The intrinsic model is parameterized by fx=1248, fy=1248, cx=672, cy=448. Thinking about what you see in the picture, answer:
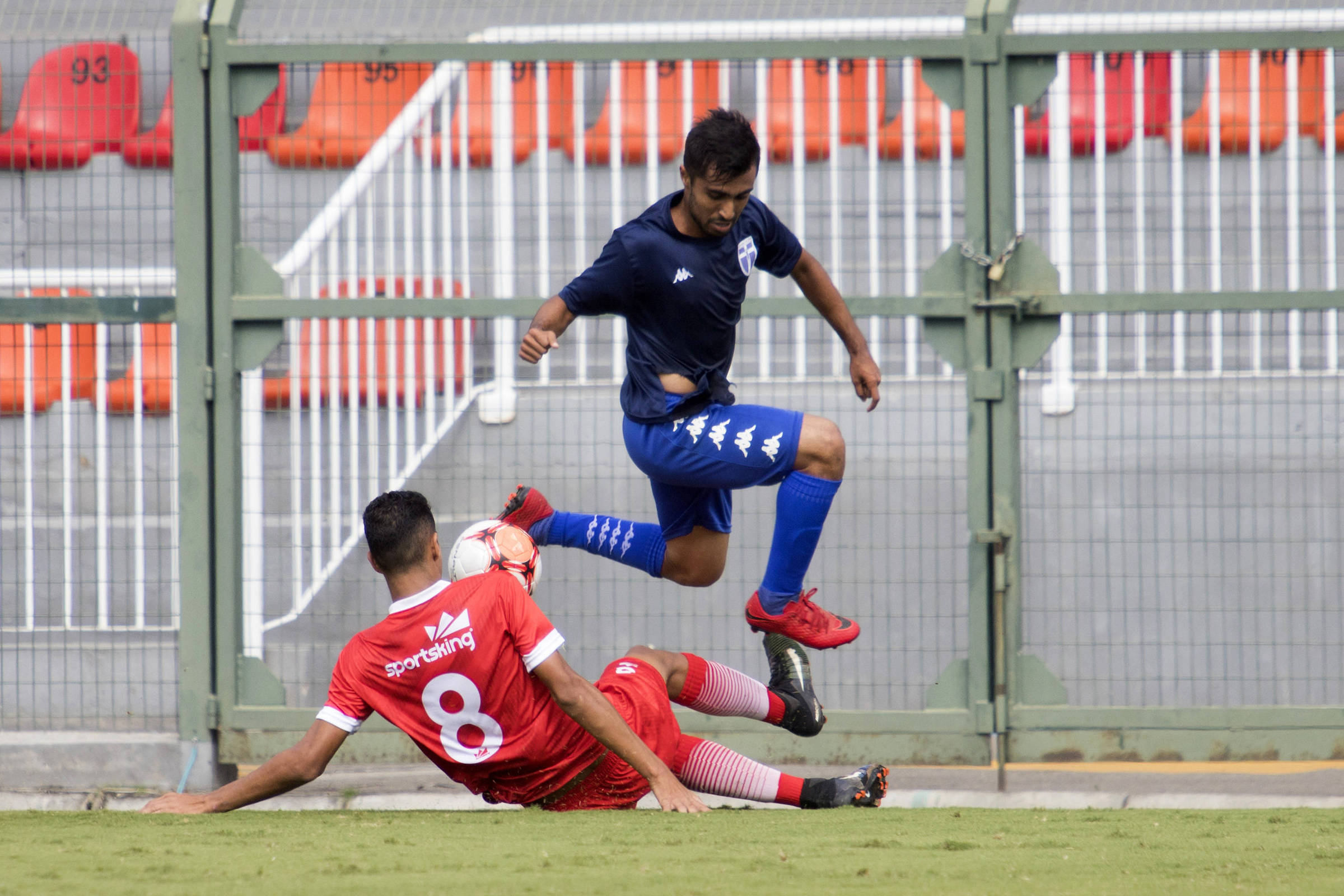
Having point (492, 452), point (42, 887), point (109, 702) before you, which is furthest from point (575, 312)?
point (109, 702)

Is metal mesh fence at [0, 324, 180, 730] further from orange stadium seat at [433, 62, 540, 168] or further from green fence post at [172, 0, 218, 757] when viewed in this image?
orange stadium seat at [433, 62, 540, 168]

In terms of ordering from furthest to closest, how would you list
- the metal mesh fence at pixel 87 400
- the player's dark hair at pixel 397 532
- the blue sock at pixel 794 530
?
the metal mesh fence at pixel 87 400, the blue sock at pixel 794 530, the player's dark hair at pixel 397 532

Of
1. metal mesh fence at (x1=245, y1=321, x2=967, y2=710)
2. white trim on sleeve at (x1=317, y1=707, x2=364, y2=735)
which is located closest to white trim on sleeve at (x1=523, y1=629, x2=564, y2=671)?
white trim on sleeve at (x1=317, y1=707, x2=364, y2=735)

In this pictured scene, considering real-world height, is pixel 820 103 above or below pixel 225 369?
above

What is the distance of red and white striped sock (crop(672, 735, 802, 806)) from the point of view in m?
3.90

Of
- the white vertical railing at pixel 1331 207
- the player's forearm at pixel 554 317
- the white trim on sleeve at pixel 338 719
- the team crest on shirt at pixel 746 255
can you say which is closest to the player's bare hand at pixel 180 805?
the white trim on sleeve at pixel 338 719

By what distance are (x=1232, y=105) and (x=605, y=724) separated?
378cm

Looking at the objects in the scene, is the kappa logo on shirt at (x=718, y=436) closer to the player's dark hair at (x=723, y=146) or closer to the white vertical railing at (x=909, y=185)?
the player's dark hair at (x=723, y=146)

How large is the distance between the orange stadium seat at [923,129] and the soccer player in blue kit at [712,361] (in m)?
1.23

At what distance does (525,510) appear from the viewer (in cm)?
456

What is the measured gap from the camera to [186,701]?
17.3ft

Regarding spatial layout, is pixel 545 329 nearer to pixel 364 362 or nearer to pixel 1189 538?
pixel 364 362

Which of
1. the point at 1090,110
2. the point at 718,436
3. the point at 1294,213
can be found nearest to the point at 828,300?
the point at 718,436

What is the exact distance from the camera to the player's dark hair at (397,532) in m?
3.43
